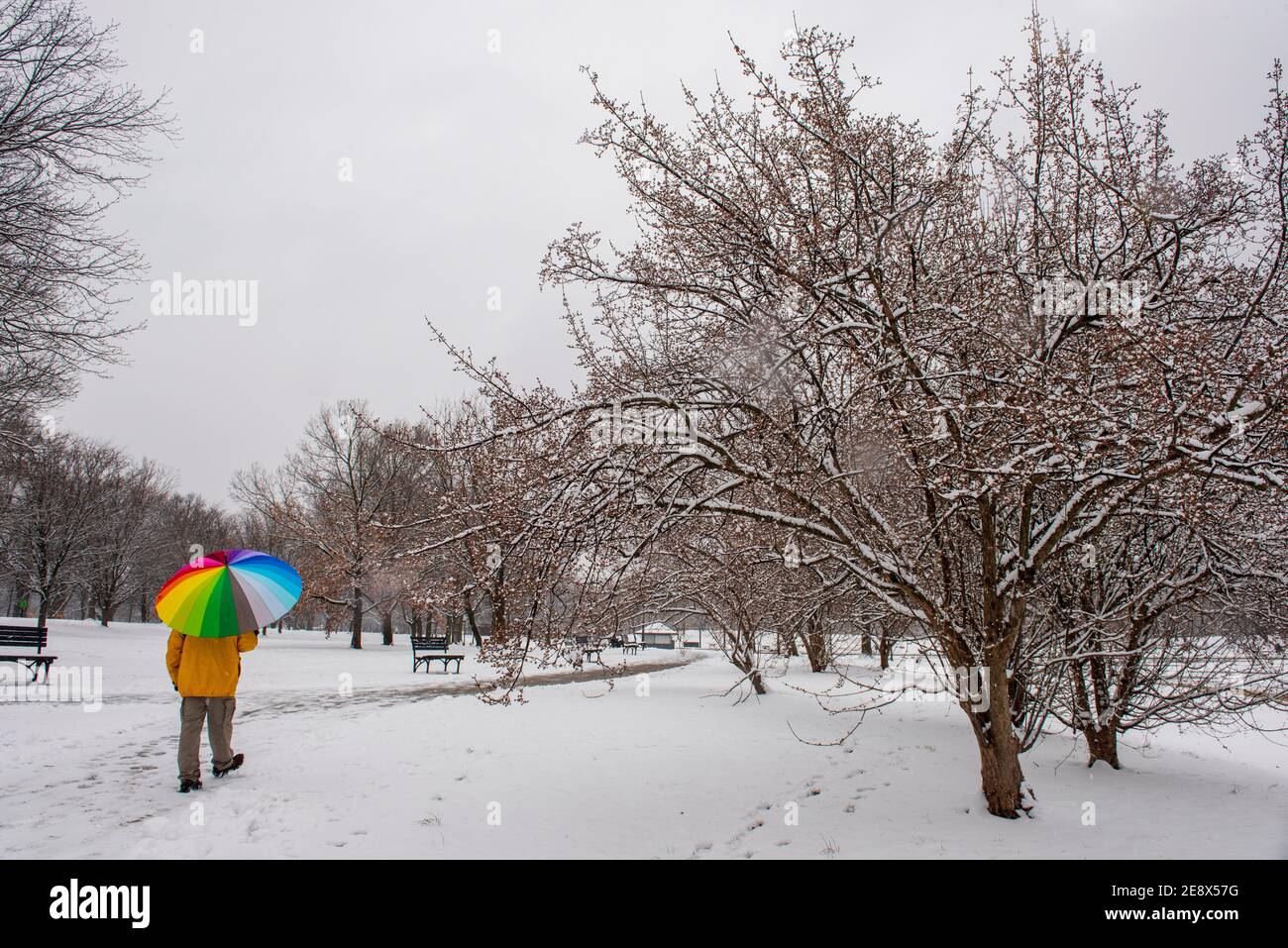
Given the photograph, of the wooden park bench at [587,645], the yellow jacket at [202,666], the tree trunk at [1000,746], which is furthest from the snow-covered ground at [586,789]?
the wooden park bench at [587,645]

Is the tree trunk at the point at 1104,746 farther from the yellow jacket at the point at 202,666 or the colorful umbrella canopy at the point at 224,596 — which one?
the yellow jacket at the point at 202,666

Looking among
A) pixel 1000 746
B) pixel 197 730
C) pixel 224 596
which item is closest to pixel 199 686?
pixel 197 730

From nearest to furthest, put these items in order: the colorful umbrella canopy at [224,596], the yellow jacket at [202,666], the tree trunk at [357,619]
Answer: the colorful umbrella canopy at [224,596] → the yellow jacket at [202,666] → the tree trunk at [357,619]

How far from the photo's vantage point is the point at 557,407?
597 centimetres

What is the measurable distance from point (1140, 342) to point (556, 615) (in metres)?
4.90

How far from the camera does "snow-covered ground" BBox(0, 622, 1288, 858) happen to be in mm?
5285

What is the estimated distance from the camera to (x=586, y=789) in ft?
23.1

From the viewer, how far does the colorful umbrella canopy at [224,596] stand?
6.07m

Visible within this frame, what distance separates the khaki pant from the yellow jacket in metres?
0.11

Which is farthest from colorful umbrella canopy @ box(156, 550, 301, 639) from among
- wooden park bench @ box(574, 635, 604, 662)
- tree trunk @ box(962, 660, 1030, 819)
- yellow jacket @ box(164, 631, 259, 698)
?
tree trunk @ box(962, 660, 1030, 819)

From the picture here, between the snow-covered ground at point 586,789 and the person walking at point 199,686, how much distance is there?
0.32 meters

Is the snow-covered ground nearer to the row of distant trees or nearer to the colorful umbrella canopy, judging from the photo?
the colorful umbrella canopy
